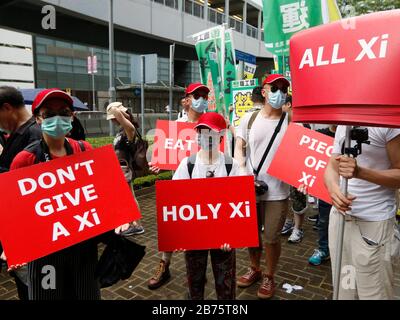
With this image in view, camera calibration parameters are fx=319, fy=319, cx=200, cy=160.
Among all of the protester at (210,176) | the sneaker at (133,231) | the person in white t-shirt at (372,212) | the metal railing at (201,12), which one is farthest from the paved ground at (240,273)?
the metal railing at (201,12)

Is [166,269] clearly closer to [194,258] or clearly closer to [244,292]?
[244,292]

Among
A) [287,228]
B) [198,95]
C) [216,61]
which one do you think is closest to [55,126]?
[198,95]

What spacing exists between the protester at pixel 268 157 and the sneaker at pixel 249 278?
0.72 feet

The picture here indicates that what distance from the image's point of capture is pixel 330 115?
1630 millimetres

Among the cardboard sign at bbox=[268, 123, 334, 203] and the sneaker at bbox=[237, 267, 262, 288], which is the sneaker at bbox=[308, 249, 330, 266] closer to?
the sneaker at bbox=[237, 267, 262, 288]

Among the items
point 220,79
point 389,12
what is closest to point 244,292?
point 389,12

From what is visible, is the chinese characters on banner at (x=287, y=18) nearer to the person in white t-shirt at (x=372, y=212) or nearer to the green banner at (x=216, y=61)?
the green banner at (x=216, y=61)

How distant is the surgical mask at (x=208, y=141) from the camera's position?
2.53 metres

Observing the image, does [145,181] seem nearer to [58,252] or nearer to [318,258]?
[318,258]

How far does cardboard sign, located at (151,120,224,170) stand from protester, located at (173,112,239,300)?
1.70 m

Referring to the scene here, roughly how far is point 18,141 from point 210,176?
1.51 metres

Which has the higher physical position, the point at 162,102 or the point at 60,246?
the point at 162,102
